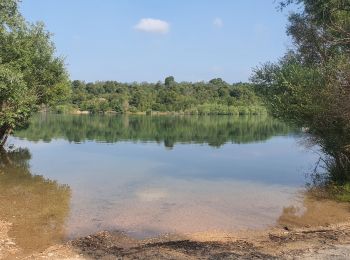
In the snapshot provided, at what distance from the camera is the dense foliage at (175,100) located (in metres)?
155

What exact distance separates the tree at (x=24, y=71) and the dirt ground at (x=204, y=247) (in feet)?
23.1

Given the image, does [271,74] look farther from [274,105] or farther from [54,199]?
[54,199]

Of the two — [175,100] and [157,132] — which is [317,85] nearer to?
[157,132]

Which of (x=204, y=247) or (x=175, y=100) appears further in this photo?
(x=175, y=100)

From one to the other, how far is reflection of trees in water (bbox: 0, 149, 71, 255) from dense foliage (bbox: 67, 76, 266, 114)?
124 metres

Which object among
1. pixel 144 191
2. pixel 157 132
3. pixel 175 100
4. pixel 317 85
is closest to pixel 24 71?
pixel 144 191

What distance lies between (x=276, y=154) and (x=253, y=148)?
18.3 feet

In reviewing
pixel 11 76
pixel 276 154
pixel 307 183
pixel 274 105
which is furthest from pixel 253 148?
pixel 11 76

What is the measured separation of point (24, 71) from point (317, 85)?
17212 mm

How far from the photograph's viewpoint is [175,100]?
156 m

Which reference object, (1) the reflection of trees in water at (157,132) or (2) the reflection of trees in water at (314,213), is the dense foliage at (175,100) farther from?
(2) the reflection of trees in water at (314,213)

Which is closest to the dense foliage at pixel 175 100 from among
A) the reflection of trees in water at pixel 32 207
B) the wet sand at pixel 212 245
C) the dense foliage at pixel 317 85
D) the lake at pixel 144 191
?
the lake at pixel 144 191

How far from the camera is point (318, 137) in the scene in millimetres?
21938

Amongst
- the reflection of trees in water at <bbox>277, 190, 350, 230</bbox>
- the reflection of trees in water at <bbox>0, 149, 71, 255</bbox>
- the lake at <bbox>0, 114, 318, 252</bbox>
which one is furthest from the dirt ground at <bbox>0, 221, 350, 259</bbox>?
the reflection of trees in water at <bbox>277, 190, 350, 230</bbox>
